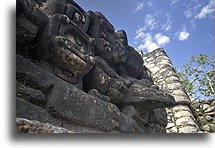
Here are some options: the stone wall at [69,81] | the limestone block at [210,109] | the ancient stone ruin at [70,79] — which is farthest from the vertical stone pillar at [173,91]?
the stone wall at [69,81]

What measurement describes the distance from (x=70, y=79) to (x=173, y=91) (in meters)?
2.25

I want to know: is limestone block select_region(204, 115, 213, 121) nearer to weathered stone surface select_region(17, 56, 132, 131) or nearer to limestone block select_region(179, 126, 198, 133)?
limestone block select_region(179, 126, 198, 133)

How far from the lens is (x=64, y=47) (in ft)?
4.36

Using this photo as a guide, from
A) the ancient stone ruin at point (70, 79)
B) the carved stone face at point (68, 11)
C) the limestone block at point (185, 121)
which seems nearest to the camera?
the ancient stone ruin at point (70, 79)

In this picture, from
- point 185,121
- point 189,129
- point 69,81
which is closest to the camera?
point 69,81

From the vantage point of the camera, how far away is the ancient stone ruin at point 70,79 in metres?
1.10

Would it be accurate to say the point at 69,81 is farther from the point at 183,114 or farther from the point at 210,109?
the point at 210,109

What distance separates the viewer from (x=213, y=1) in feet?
6.00

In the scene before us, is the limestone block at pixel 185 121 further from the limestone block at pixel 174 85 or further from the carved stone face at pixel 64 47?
the carved stone face at pixel 64 47

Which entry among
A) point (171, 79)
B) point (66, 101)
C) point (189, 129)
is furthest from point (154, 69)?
point (66, 101)

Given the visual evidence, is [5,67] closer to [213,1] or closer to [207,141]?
[207,141]

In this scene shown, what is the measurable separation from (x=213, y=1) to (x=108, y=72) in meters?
1.20

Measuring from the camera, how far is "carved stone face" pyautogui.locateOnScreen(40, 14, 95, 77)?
1.32m
